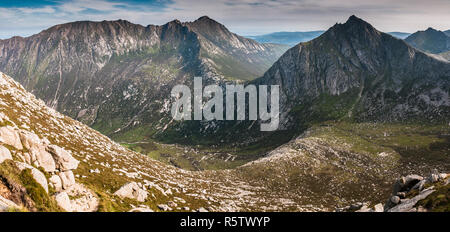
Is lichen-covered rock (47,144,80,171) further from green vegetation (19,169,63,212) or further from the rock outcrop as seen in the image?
the rock outcrop

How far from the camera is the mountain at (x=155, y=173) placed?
116 feet

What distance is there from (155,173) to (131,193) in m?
40.5

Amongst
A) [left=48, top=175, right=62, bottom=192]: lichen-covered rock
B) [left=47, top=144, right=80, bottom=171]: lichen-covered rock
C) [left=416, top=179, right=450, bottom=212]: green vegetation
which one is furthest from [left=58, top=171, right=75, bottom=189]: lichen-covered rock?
[left=416, top=179, right=450, bottom=212]: green vegetation

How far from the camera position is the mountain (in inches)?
1389

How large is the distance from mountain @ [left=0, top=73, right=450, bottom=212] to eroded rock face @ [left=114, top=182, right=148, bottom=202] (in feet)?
0.71

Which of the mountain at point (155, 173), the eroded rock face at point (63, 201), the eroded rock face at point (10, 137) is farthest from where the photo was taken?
the eroded rock face at point (10, 137)

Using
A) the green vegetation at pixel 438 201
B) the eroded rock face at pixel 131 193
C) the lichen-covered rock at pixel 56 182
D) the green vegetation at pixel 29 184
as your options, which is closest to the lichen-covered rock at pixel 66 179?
the lichen-covered rock at pixel 56 182

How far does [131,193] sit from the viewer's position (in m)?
55.1

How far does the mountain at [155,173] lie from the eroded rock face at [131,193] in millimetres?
216

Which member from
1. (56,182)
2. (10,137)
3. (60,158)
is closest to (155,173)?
(60,158)

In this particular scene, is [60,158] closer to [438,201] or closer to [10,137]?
[10,137]

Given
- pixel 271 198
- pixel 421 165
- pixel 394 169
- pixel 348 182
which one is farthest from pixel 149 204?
pixel 421 165

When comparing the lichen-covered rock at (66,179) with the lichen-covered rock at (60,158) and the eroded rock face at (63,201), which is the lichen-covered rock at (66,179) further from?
the lichen-covered rock at (60,158)
